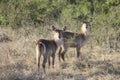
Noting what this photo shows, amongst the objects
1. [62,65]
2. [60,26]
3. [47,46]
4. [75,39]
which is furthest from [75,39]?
[60,26]

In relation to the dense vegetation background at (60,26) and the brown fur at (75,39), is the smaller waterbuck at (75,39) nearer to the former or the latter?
the brown fur at (75,39)

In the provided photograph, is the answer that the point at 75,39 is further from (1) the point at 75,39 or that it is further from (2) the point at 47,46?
(2) the point at 47,46

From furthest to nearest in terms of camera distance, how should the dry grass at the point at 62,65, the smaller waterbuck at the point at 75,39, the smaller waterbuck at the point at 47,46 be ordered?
the smaller waterbuck at the point at 75,39 → the smaller waterbuck at the point at 47,46 → the dry grass at the point at 62,65

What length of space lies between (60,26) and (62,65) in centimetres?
376

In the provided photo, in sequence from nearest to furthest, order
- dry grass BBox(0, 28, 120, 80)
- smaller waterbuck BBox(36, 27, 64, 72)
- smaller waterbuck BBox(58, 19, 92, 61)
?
1. dry grass BBox(0, 28, 120, 80)
2. smaller waterbuck BBox(36, 27, 64, 72)
3. smaller waterbuck BBox(58, 19, 92, 61)

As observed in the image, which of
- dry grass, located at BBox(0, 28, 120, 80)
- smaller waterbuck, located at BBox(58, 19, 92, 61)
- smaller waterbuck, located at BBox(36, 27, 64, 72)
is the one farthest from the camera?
smaller waterbuck, located at BBox(58, 19, 92, 61)

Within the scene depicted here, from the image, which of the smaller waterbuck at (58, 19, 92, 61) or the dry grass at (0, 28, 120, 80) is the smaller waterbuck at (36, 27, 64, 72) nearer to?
the dry grass at (0, 28, 120, 80)

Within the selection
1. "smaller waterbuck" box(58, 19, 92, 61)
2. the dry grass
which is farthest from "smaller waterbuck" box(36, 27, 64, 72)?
"smaller waterbuck" box(58, 19, 92, 61)

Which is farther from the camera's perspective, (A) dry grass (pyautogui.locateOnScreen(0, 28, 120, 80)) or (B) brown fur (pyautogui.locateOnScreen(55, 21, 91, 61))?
(B) brown fur (pyautogui.locateOnScreen(55, 21, 91, 61))

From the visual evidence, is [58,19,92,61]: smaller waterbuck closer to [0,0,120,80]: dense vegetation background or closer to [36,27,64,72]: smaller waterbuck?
[0,0,120,80]: dense vegetation background

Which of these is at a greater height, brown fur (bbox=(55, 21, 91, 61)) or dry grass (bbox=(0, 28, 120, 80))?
brown fur (bbox=(55, 21, 91, 61))

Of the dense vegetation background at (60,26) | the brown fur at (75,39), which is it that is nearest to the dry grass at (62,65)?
the dense vegetation background at (60,26)

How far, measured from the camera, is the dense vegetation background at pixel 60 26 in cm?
930

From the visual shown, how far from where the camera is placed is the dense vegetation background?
930cm
